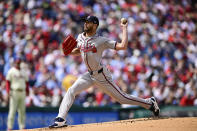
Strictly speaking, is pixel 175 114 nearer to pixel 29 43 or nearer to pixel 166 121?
pixel 166 121

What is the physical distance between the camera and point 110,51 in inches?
658

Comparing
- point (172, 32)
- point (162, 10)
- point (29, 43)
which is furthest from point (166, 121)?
point (162, 10)

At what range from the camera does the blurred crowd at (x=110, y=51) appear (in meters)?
15.0

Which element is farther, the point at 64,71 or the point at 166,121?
the point at 64,71

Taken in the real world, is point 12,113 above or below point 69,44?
below

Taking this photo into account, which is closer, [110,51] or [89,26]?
[89,26]

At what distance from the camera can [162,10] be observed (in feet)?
65.5

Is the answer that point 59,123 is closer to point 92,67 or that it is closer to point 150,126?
point 92,67

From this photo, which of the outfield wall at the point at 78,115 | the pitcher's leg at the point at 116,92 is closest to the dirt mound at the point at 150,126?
the pitcher's leg at the point at 116,92

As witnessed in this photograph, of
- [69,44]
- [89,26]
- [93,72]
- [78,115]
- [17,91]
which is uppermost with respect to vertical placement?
[89,26]

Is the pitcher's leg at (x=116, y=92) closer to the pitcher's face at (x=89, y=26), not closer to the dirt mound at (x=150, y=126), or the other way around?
the dirt mound at (x=150, y=126)

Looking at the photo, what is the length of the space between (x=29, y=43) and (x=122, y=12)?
13.6 ft

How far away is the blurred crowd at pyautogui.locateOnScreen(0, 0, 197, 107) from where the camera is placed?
15.0m

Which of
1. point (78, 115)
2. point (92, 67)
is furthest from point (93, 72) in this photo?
point (78, 115)
